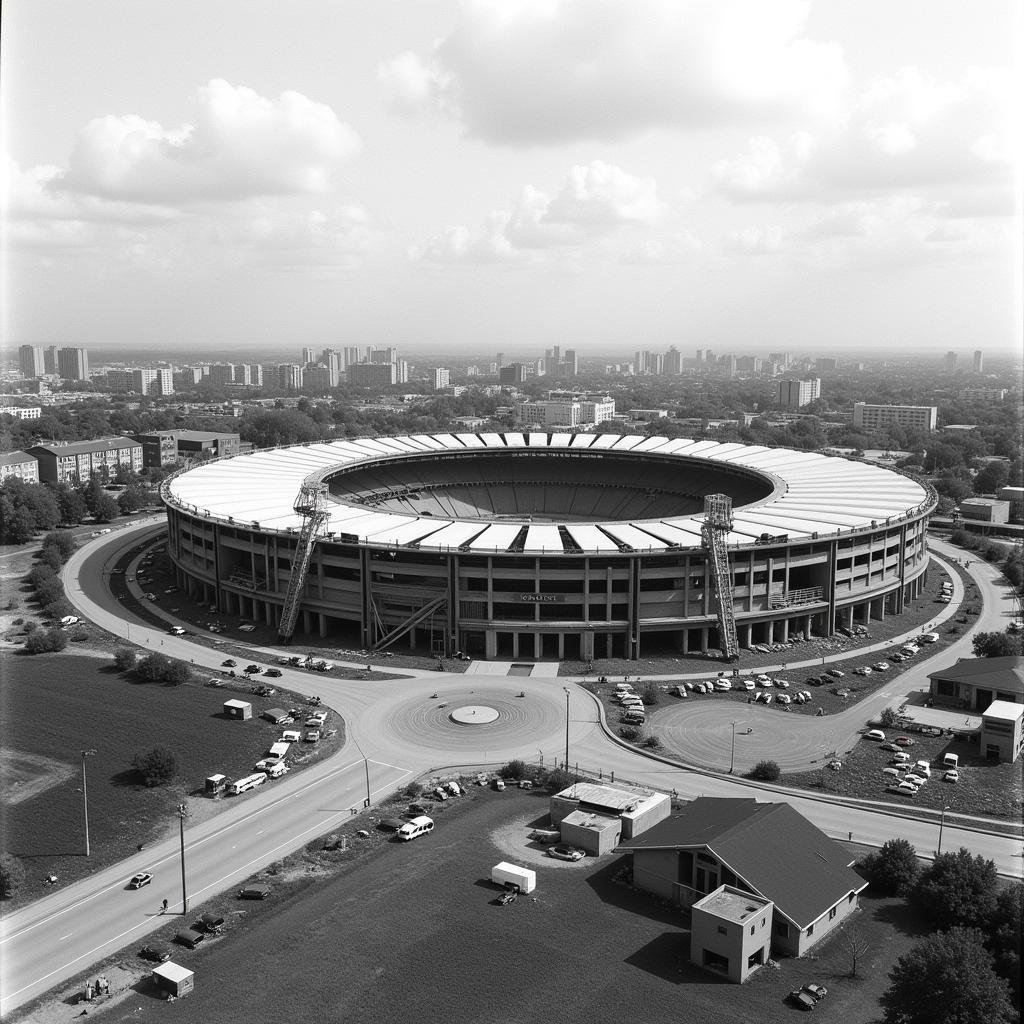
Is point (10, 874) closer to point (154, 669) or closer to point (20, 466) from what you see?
point (154, 669)

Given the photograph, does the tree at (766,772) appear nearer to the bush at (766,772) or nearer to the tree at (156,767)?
the bush at (766,772)

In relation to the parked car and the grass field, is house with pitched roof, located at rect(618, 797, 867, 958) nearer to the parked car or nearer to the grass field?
the parked car

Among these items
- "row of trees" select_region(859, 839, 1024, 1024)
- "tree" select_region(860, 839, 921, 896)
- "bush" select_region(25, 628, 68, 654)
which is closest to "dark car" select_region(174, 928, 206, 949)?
"row of trees" select_region(859, 839, 1024, 1024)

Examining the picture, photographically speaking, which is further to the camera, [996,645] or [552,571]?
[552,571]

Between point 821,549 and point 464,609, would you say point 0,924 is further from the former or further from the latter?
point 821,549


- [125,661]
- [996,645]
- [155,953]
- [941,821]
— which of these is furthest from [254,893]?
[996,645]

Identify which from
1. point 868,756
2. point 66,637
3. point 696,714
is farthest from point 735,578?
point 66,637

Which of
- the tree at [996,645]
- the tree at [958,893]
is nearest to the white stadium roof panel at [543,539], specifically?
the tree at [996,645]
